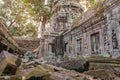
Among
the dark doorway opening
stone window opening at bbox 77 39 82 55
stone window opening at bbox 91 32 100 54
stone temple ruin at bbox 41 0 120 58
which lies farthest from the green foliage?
the dark doorway opening

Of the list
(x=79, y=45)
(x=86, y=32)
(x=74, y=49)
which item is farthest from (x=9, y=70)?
(x=74, y=49)

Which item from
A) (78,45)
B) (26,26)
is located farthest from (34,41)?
(78,45)

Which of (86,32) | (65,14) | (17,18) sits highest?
(17,18)

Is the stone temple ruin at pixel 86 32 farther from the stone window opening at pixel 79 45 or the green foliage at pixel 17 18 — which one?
the green foliage at pixel 17 18

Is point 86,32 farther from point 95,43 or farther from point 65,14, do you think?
point 65,14

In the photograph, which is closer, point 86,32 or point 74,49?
point 86,32

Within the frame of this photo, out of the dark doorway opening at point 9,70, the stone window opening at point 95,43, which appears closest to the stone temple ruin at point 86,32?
the stone window opening at point 95,43

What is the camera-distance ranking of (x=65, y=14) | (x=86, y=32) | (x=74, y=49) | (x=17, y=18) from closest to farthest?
(x=86, y=32), (x=74, y=49), (x=65, y=14), (x=17, y=18)

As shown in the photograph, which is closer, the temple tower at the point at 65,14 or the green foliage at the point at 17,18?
the temple tower at the point at 65,14

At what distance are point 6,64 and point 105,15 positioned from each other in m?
7.82

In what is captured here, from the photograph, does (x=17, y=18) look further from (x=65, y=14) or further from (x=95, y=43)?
(x=95, y=43)

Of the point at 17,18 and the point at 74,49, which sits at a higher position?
the point at 17,18

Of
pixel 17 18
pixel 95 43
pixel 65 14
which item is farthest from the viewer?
pixel 17 18

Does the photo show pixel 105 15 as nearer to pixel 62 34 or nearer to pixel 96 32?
pixel 96 32
